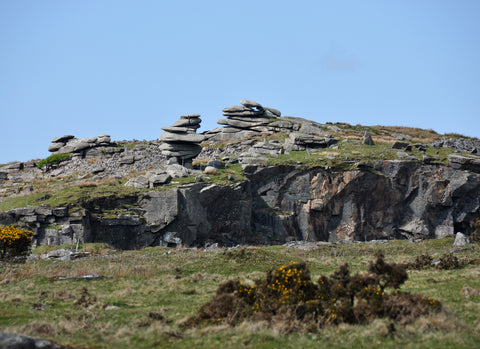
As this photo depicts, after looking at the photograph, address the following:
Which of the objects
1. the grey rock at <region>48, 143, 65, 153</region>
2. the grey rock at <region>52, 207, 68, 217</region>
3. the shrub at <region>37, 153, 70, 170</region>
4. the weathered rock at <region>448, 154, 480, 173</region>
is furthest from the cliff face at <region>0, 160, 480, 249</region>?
the grey rock at <region>48, 143, 65, 153</region>

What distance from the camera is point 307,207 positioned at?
5434 centimetres

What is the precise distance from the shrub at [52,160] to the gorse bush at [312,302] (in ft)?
178

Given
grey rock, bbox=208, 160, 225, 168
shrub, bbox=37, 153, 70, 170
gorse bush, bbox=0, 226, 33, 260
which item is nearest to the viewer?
gorse bush, bbox=0, 226, 33, 260

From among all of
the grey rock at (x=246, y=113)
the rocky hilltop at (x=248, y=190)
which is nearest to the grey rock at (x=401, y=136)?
the rocky hilltop at (x=248, y=190)

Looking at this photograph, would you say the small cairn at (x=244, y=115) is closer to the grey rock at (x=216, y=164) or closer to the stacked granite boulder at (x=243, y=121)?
the stacked granite boulder at (x=243, y=121)

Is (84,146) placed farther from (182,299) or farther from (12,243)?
(182,299)

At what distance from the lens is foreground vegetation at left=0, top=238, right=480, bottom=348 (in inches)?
656

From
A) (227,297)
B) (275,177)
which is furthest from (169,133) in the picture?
(227,297)

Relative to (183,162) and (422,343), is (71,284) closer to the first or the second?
(422,343)

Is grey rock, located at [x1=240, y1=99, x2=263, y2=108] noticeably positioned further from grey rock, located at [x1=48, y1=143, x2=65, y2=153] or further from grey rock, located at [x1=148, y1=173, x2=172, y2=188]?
grey rock, located at [x1=148, y1=173, x2=172, y2=188]

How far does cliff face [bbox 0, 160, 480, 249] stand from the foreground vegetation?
7023 mm

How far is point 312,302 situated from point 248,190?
3511 centimetres

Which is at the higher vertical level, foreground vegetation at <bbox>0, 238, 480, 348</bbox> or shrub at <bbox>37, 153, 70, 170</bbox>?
shrub at <bbox>37, 153, 70, 170</bbox>

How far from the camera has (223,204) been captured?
5038 cm
